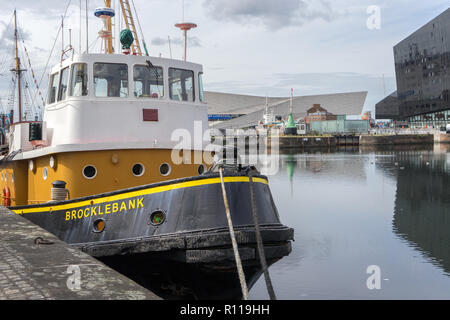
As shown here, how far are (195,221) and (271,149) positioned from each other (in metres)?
71.6

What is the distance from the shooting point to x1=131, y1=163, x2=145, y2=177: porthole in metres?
9.99

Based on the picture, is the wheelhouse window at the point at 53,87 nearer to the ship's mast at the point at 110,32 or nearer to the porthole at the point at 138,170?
the ship's mast at the point at 110,32

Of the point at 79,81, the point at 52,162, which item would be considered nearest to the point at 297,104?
the point at 79,81

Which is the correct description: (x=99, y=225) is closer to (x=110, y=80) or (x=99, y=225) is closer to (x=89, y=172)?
(x=89, y=172)

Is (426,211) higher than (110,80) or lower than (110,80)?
lower

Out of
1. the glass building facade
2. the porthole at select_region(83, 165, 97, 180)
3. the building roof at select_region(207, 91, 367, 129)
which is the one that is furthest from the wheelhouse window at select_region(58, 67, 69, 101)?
the building roof at select_region(207, 91, 367, 129)

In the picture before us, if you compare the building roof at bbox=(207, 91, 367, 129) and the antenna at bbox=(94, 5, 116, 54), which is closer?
the antenna at bbox=(94, 5, 116, 54)

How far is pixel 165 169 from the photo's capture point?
1030 centimetres

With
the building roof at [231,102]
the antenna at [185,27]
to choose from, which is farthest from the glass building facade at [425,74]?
the antenna at [185,27]

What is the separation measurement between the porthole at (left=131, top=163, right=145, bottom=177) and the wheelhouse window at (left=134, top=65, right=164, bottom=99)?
4.86 feet

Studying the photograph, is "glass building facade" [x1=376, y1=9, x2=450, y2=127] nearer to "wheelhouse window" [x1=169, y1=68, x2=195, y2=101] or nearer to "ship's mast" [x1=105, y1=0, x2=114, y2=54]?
"ship's mast" [x1=105, y1=0, x2=114, y2=54]

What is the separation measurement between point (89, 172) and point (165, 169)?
5.13ft
